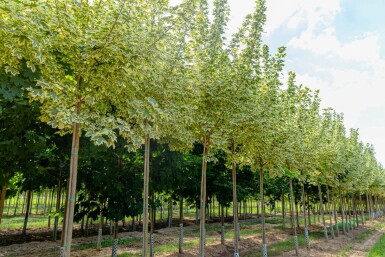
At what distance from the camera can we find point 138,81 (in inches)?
215

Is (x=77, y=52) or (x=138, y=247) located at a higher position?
(x=77, y=52)

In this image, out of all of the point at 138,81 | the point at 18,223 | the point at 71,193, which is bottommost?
the point at 18,223

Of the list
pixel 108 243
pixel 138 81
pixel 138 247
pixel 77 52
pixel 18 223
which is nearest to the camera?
pixel 77 52

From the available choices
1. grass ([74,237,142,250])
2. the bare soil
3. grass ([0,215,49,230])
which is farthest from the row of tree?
grass ([0,215,49,230])

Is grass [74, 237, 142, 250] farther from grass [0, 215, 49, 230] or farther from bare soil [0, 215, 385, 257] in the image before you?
grass [0, 215, 49, 230]

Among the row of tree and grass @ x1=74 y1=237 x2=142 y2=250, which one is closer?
the row of tree

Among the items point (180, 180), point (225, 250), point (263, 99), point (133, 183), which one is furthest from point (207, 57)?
point (225, 250)

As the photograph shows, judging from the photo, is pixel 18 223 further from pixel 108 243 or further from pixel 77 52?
pixel 77 52

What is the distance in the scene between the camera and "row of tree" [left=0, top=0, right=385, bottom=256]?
4.41 m

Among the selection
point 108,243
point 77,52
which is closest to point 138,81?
point 77,52

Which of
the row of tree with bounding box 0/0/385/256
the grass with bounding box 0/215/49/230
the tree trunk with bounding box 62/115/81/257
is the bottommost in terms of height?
the grass with bounding box 0/215/49/230

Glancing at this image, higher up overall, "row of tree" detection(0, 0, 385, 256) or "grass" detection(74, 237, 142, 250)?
"row of tree" detection(0, 0, 385, 256)

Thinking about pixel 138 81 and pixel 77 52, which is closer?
pixel 77 52

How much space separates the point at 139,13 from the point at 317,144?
13.2 metres
